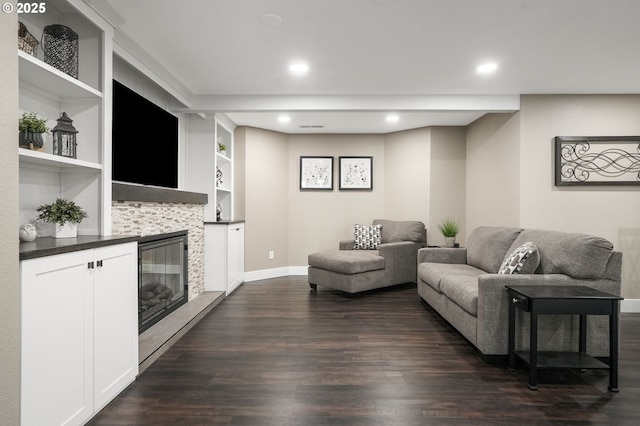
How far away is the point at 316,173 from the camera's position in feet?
20.1

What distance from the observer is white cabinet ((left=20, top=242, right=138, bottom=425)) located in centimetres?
147

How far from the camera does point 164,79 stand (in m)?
3.47

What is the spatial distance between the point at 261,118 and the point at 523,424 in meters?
4.44

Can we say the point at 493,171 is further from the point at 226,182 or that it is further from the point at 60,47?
the point at 60,47

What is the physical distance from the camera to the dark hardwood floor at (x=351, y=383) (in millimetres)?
1930

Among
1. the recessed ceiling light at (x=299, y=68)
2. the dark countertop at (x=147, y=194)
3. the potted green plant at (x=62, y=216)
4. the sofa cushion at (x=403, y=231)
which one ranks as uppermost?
the recessed ceiling light at (x=299, y=68)

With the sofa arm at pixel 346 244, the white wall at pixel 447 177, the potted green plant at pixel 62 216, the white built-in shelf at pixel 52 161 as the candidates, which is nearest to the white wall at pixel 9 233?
the white built-in shelf at pixel 52 161

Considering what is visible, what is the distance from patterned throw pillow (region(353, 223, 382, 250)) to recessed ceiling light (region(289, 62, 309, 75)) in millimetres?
2871

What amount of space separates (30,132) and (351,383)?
7.56ft

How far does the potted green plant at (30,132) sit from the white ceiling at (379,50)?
0.89m

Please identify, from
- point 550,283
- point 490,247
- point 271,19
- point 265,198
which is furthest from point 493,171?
point 271,19

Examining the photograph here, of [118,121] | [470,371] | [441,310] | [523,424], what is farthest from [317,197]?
[523,424]

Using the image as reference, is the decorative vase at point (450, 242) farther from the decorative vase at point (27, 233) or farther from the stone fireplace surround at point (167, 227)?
the decorative vase at point (27, 233)

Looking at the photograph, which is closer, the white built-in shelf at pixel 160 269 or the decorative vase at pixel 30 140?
the decorative vase at pixel 30 140
